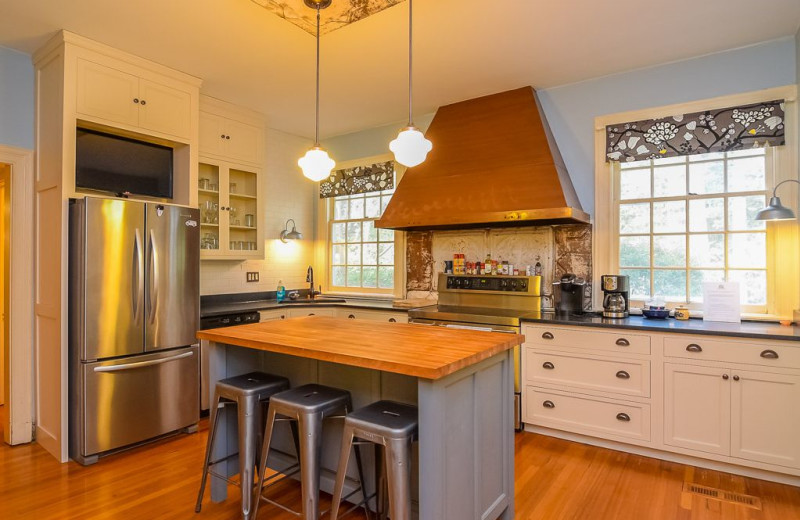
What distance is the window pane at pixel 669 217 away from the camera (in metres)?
3.51

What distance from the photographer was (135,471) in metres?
2.86

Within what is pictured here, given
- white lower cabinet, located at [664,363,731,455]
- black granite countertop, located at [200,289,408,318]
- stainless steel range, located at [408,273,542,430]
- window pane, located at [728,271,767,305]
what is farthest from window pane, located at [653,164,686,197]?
black granite countertop, located at [200,289,408,318]

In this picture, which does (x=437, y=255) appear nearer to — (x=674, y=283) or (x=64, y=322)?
(x=674, y=283)

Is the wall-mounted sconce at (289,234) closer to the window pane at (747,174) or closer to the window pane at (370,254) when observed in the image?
the window pane at (370,254)

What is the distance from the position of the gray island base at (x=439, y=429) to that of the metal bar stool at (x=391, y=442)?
2.7 inches

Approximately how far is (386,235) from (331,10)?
9.24 feet

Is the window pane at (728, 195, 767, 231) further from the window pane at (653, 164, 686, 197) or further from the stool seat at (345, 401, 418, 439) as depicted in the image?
the stool seat at (345, 401, 418, 439)

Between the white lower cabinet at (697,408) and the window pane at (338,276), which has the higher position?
the window pane at (338,276)

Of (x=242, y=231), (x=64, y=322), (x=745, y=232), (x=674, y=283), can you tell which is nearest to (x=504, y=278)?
(x=674, y=283)

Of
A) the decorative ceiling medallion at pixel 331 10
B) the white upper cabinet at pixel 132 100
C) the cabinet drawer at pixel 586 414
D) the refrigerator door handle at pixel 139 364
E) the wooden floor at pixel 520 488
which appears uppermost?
the decorative ceiling medallion at pixel 331 10

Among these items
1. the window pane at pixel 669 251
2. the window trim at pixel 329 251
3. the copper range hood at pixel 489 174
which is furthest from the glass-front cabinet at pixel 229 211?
the window pane at pixel 669 251

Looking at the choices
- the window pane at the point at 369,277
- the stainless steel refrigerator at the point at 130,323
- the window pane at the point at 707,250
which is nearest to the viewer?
the stainless steel refrigerator at the point at 130,323

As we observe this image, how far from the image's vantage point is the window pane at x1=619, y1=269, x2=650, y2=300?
3615mm

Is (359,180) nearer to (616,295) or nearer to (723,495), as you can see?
(616,295)
